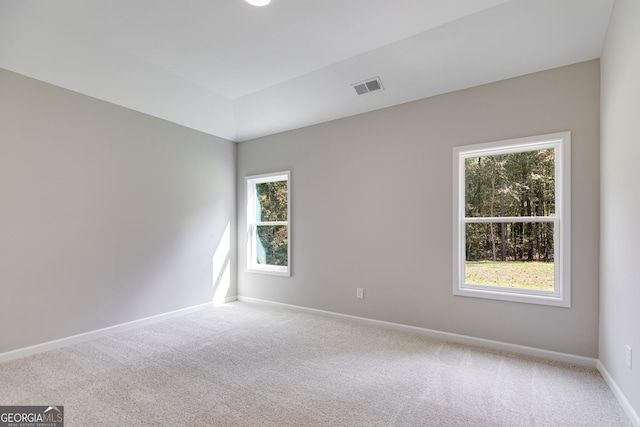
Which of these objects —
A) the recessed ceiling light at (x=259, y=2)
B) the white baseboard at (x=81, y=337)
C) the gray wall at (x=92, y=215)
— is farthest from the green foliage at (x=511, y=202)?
the white baseboard at (x=81, y=337)

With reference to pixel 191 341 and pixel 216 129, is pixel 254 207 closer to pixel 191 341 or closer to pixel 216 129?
pixel 216 129

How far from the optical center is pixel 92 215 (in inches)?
135

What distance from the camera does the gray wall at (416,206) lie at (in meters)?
2.79

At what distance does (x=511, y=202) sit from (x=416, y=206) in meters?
0.92

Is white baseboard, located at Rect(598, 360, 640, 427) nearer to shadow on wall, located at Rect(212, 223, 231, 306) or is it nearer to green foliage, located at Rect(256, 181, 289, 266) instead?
green foliage, located at Rect(256, 181, 289, 266)


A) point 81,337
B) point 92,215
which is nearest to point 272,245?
point 92,215

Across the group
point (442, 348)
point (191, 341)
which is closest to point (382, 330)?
point (442, 348)

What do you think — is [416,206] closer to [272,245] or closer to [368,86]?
[368,86]

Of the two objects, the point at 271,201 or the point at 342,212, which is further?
the point at 271,201

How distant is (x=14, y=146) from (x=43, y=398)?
2.19m

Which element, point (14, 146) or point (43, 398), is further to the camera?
point (14, 146)

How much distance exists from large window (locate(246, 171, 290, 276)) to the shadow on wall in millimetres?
325

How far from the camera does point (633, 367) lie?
1956 mm

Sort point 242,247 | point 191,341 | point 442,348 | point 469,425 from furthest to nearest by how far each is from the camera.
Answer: point 242,247
point 191,341
point 442,348
point 469,425
